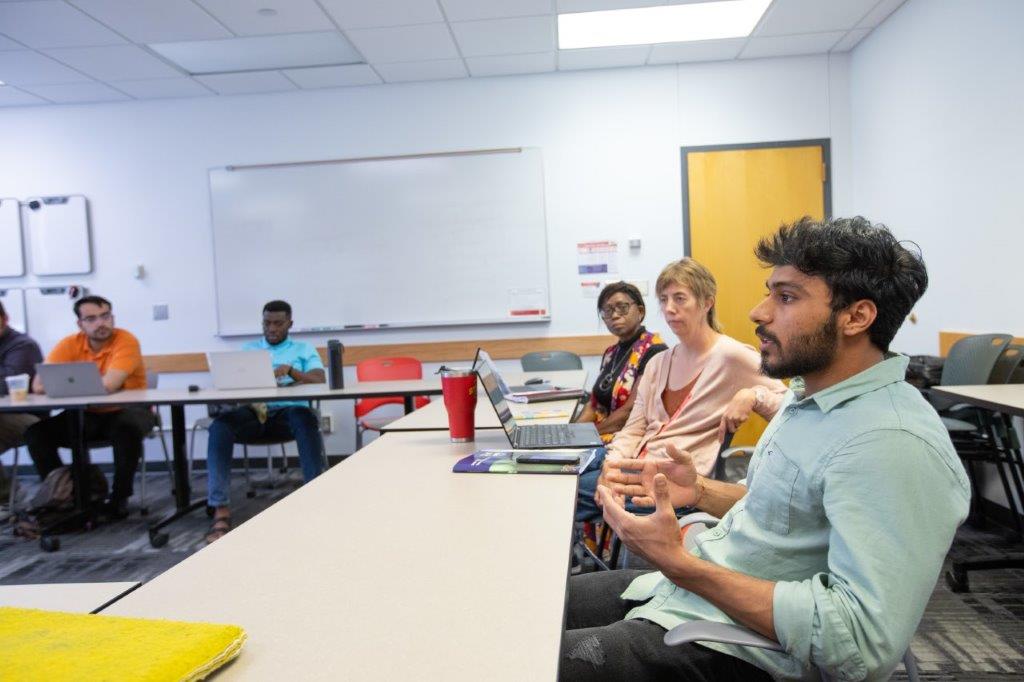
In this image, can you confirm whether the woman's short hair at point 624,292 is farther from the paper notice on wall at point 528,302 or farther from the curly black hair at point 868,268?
the paper notice on wall at point 528,302

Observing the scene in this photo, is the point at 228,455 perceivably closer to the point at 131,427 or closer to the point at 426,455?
the point at 131,427

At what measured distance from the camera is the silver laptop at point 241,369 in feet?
12.0

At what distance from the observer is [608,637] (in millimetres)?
1090

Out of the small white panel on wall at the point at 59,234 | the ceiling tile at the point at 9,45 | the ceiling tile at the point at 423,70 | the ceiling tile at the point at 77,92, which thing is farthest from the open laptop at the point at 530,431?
the small white panel on wall at the point at 59,234

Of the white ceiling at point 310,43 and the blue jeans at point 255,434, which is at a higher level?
the white ceiling at point 310,43

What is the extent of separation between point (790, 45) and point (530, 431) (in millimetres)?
3854

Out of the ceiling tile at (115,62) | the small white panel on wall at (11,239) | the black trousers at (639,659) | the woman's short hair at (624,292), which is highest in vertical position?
the ceiling tile at (115,62)

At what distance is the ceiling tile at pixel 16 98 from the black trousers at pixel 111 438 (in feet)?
8.33

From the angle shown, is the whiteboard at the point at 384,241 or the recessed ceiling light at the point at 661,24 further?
the whiteboard at the point at 384,241

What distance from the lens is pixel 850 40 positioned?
4.50 m

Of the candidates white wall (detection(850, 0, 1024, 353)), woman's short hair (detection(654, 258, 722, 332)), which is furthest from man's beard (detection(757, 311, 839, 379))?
white wall (detection(850, 0, 1024, 353))

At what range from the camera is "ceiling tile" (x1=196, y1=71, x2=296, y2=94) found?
15.5ft

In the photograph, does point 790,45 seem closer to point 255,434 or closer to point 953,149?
point 953,149

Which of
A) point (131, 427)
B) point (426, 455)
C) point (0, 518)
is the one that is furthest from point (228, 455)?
point (426, 455)
